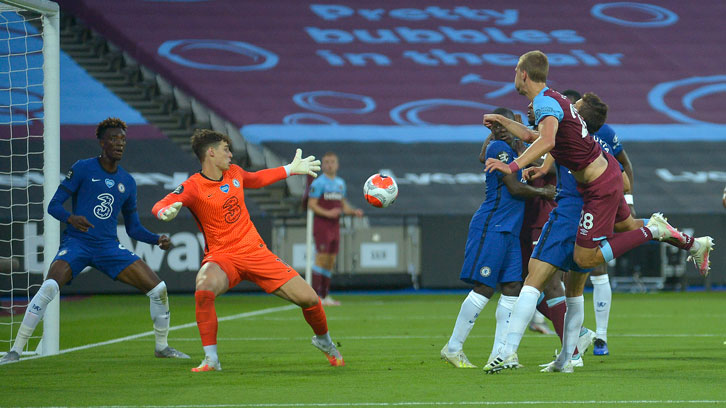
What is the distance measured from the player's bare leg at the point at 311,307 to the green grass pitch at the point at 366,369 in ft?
0.49

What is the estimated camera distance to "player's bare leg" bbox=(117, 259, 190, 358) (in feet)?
24.5

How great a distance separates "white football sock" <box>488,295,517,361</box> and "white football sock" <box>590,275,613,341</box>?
3.55ft

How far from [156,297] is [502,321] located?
2.78m

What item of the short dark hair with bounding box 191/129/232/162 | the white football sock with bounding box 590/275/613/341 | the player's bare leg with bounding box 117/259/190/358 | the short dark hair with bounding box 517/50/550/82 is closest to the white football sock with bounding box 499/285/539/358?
the short dark hair with bounding box 517/50/550/82

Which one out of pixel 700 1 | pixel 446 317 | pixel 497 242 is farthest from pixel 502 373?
pixel 700 1

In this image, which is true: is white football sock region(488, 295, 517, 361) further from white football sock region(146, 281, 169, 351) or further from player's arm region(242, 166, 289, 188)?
white football sock region(146, 281, 169, 351)

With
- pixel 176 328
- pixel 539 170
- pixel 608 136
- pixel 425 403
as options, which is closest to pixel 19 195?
pixel 176 328

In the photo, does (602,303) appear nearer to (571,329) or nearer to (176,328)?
(571,329)

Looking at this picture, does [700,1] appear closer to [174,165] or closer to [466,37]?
[466,37]

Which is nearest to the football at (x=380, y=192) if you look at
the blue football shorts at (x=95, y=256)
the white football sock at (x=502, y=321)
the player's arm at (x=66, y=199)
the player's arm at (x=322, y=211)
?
the white football sock at (x=502, y=321)

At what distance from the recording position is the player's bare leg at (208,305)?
6.41 m

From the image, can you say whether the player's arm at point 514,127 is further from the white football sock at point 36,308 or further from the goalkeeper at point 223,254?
the white football sock at point 36,308

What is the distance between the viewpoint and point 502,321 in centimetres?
662

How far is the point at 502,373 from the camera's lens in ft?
20.1
